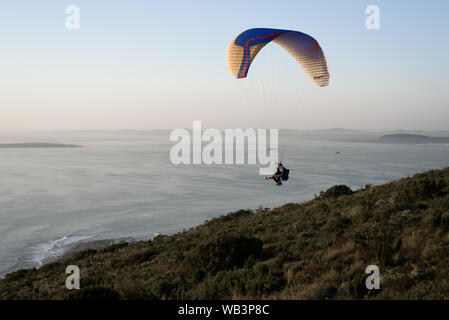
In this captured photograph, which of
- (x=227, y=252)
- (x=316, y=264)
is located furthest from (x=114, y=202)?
(x=316, y=264)

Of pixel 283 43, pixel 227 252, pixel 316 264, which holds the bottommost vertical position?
pixel 227 252

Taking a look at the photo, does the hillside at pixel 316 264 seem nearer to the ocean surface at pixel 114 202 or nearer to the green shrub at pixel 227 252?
the green shrub at pixel 227 252

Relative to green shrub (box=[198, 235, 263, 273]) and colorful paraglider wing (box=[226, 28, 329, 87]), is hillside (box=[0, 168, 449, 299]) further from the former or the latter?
colorful paraglider wing (box=[226, 28, 329, 87])

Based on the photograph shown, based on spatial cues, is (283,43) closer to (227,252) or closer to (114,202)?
→ (227,252)

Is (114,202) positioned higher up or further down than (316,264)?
further down

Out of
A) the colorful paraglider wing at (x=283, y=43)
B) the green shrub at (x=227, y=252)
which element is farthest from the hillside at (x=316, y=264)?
the colorful paraglider wing at (x=283, y=43)

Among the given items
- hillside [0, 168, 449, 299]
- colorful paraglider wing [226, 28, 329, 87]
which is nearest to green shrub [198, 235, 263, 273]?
hillside [0, 168, 449, 299]
